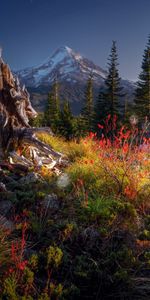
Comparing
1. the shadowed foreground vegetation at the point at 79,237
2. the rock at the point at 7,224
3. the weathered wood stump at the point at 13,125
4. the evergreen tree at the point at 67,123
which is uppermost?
the weathered wood stump at the point at 13,125

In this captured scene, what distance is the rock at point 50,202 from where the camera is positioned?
187 inches

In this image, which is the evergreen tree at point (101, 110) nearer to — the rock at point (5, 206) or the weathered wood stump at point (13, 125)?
the weathered wood stump at point (13, 125)

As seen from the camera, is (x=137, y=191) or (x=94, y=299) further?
(x=137, y=191)

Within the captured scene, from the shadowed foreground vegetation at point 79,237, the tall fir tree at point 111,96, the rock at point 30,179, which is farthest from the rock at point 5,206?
the tall fir tree at point 111,96

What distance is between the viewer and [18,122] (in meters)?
8.53

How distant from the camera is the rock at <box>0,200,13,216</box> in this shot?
15.1ft

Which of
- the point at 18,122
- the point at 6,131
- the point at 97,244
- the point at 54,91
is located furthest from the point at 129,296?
the point at 54,91

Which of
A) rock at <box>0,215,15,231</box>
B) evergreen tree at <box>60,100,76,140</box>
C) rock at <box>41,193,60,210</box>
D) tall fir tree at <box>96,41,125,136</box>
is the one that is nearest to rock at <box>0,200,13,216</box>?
rock at <box>0,215,15,231</box>

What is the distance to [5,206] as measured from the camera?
469cm

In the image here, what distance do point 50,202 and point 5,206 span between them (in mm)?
795

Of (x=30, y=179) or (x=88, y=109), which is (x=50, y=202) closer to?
(x=30, y=179)

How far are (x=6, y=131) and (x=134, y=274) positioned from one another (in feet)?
18.9

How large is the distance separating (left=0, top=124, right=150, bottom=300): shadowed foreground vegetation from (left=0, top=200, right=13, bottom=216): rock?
0.08m

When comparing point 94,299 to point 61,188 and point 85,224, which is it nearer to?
point 85,224
